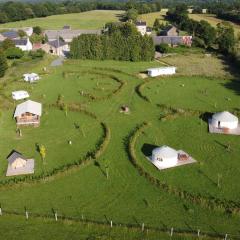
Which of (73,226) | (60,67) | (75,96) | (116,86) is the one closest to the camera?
(73,226)

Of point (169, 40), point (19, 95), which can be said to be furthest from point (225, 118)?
point (169, 40)

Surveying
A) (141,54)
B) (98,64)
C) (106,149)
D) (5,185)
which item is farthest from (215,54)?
(5,185)

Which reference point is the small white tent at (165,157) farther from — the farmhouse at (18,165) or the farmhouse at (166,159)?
the farmhouse at (18,165)

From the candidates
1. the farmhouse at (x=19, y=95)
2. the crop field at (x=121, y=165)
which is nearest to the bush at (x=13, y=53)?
the crop field at (x=121, y=165)

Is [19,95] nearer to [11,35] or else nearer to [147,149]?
[147,149]

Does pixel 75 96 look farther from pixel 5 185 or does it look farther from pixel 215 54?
pixel 215 54

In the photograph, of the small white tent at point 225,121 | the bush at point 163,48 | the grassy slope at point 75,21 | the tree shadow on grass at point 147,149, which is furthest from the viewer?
the grassy slope at point 75,21

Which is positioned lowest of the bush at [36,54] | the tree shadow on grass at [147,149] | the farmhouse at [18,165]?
the bush at [36,54]
